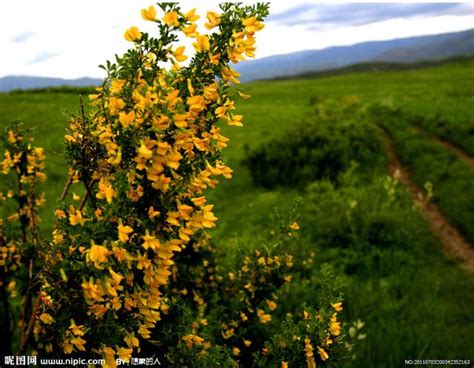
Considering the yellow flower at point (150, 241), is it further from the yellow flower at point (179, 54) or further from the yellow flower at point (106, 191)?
the yellow flower at point (179, 54)

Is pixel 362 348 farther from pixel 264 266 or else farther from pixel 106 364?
pixel 106 364

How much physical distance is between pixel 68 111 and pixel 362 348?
416 cm

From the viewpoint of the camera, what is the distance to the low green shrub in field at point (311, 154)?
11.5m

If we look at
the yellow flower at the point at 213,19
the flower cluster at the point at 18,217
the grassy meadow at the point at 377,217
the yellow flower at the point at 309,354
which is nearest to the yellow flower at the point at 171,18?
the yellow flower at the point at 213,19

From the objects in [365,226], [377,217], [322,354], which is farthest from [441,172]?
[322,354]

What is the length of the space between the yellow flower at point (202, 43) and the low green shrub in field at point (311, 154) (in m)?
9.29

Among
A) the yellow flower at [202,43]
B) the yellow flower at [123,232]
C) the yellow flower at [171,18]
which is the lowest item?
the yellow flower at [123,232]

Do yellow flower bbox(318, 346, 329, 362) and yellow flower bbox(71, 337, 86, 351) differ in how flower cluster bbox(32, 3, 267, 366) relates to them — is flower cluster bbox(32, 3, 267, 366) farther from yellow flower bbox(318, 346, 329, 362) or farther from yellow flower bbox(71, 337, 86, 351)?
yellow flower bbox(318, 346, 329, 362)

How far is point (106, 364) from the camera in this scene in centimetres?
197

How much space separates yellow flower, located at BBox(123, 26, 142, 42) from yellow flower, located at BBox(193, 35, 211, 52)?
0.91 ft

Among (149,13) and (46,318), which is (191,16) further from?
(46,318)

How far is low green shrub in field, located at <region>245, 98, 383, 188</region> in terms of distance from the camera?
37.8ft

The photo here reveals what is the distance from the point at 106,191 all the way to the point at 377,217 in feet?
22.8

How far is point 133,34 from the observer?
6.28ft
